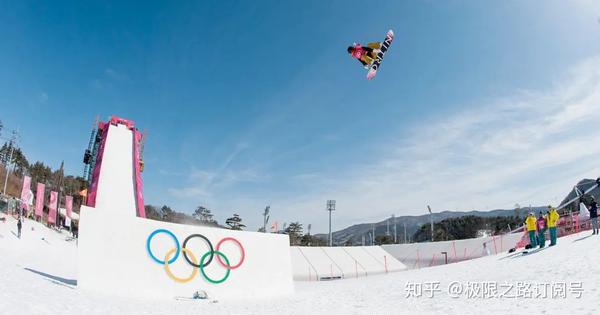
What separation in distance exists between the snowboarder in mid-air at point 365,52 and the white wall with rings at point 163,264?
10553mm

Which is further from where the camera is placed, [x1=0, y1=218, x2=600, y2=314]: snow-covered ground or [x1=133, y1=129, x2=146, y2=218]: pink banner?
[x1=133, y1=129, x2=146, y2=218]: pink banner

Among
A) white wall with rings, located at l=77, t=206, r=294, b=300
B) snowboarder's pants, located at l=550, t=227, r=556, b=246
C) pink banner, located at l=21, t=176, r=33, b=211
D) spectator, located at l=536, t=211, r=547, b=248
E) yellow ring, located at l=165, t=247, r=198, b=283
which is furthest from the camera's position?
pink banner, located at l=21, t=176, r=33, b=211

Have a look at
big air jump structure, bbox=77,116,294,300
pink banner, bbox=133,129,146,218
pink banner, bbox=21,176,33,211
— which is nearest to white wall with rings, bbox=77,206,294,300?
big air jump structure, bbox=77,116,294,300

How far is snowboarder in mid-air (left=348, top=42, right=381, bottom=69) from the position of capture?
61.1 feet

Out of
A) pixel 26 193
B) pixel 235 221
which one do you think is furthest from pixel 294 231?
pixel 26 193

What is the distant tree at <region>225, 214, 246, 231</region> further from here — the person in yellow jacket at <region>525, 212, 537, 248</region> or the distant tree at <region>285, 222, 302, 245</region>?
the person in yellow jacket at <region>525, 212, 537, 248</region>

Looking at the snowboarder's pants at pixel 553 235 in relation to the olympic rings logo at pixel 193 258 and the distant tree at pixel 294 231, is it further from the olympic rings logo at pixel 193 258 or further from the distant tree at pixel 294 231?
the distant tree at pixel 294 231

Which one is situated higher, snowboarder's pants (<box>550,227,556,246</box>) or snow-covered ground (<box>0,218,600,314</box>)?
snowboarder's pants (<box>550,227,556,246</box>)

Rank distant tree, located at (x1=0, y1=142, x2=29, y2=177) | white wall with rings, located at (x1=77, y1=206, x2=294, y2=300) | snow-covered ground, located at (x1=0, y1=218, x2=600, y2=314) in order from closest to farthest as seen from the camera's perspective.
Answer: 1. snow-covered ground, located at (x1=0, y1=218, x2=600, y2=314)
2. white wall with rings, located at (x1=77, y1=206, x2=294, y2=300)
3. distant tree, located at (x1=0, y1=142, x2=29, y2=177)

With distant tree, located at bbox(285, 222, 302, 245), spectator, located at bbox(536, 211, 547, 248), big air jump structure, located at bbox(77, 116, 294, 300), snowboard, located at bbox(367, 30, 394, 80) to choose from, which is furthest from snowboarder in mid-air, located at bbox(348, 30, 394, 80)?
distant tree, located at bbox(285, 222, 302, 245)

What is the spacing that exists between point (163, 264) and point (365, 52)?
553 inches

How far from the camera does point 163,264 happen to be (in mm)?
13844

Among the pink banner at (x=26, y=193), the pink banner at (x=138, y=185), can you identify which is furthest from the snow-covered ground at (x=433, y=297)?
the pink banner at (x=26, y=193)

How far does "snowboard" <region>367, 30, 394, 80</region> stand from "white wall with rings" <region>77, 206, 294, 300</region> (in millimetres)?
10152
